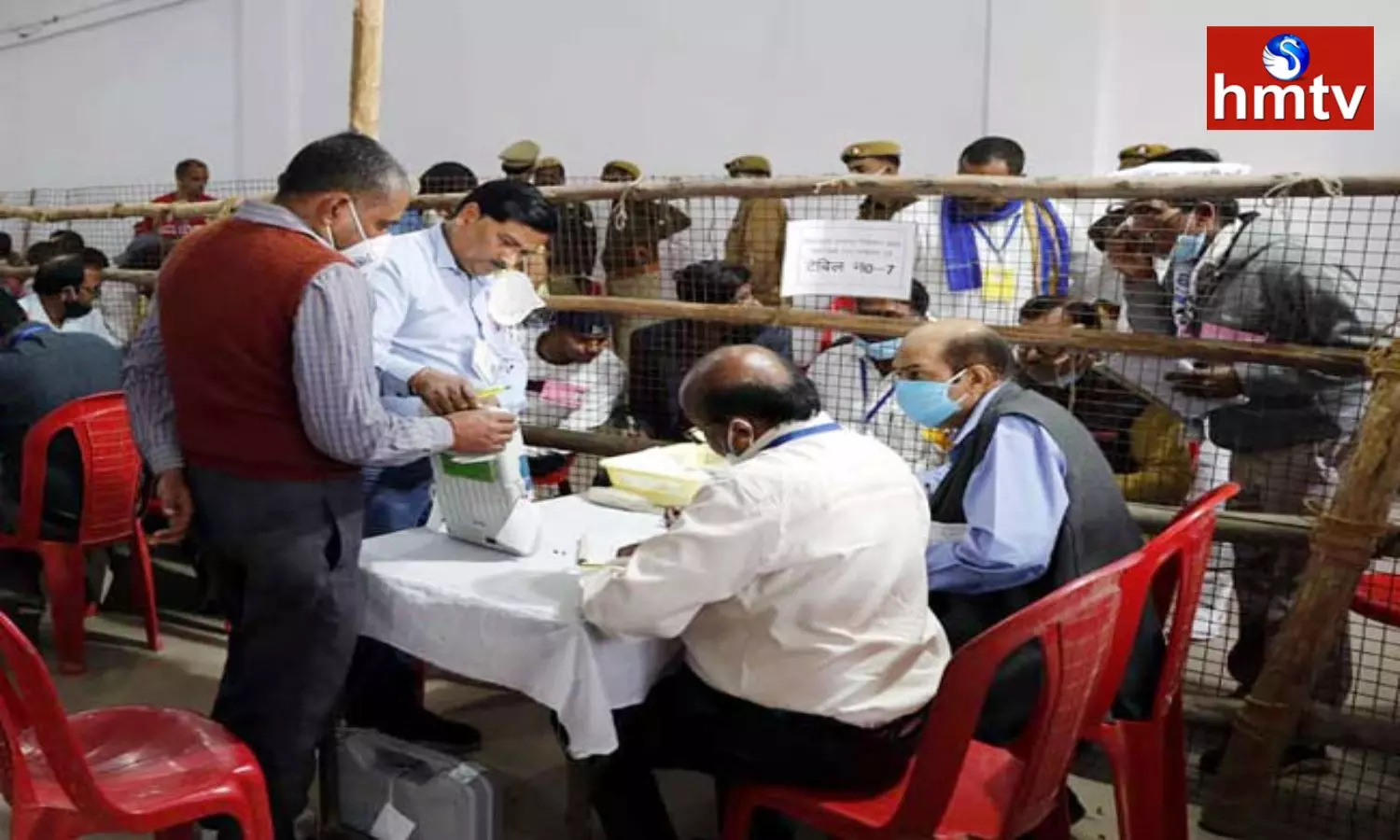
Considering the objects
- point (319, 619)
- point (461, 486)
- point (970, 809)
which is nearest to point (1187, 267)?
point (970, 809)

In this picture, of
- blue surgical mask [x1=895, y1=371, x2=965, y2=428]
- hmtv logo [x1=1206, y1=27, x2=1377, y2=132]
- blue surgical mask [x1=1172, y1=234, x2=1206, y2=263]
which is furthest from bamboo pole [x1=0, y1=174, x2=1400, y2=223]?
hmtv logo [x1=1206, y1=27, x2=1377, y2=132]

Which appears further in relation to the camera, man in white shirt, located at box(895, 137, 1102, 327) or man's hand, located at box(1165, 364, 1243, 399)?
man in white shirt, located at box(895, 137, 1102, 327)

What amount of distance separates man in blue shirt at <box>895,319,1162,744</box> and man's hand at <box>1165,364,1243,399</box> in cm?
86

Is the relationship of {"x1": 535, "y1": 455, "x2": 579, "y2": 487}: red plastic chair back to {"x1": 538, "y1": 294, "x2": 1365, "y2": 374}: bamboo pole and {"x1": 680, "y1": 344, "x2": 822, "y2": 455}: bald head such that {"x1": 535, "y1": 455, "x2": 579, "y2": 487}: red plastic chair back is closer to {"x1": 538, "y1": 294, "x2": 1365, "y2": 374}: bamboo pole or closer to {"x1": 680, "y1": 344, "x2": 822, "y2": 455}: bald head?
{"x1": 538, "y1": 294, "x2": 1365, "y2": 374}: bamboo pole

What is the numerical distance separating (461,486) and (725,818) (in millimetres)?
814

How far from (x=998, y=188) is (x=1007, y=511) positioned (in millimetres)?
1271

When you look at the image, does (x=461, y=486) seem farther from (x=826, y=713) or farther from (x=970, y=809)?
(x=970, y=809)

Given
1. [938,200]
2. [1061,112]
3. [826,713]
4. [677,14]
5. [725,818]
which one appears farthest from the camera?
[677,14]

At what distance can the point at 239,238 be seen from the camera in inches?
82.4

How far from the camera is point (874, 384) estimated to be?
12.0ft

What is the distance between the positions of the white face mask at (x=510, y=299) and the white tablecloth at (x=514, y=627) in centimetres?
82

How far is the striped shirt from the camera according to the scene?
204 cm

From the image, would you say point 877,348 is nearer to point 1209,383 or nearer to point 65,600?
point 1209,383

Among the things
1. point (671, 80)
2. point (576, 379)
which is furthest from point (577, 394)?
point (671, 80)
